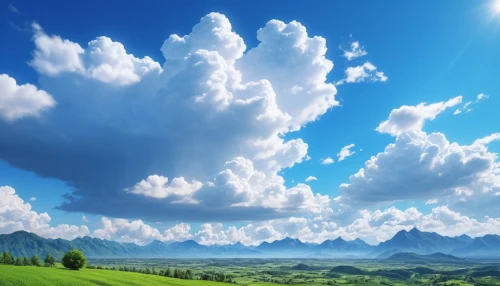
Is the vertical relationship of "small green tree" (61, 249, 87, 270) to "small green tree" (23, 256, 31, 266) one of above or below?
above

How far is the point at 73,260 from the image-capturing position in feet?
444

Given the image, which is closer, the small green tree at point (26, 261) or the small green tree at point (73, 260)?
the small green tree at point (73, 260)

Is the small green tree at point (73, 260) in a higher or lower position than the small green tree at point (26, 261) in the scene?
higher

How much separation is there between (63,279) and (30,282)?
1263 centimetres

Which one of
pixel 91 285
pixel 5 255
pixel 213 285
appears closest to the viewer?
pixel 91 285

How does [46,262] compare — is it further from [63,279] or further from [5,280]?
[5,280]

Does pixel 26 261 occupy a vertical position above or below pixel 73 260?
below

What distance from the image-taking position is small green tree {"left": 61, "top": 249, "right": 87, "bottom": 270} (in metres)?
134

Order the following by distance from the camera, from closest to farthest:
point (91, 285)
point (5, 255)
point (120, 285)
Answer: point (91, 285) < point (120, 285) < point (5, 255)

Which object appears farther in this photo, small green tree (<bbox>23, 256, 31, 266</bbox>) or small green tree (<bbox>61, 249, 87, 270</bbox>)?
small green tree (<bbox>23, 256, 31, 266</bbox>)

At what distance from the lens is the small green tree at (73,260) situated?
134475 mm

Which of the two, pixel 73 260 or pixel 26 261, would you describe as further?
pixel 26 261

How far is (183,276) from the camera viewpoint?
Answer: 18950 cm

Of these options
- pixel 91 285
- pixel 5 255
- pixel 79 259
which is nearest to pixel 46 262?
pixel 5 255
